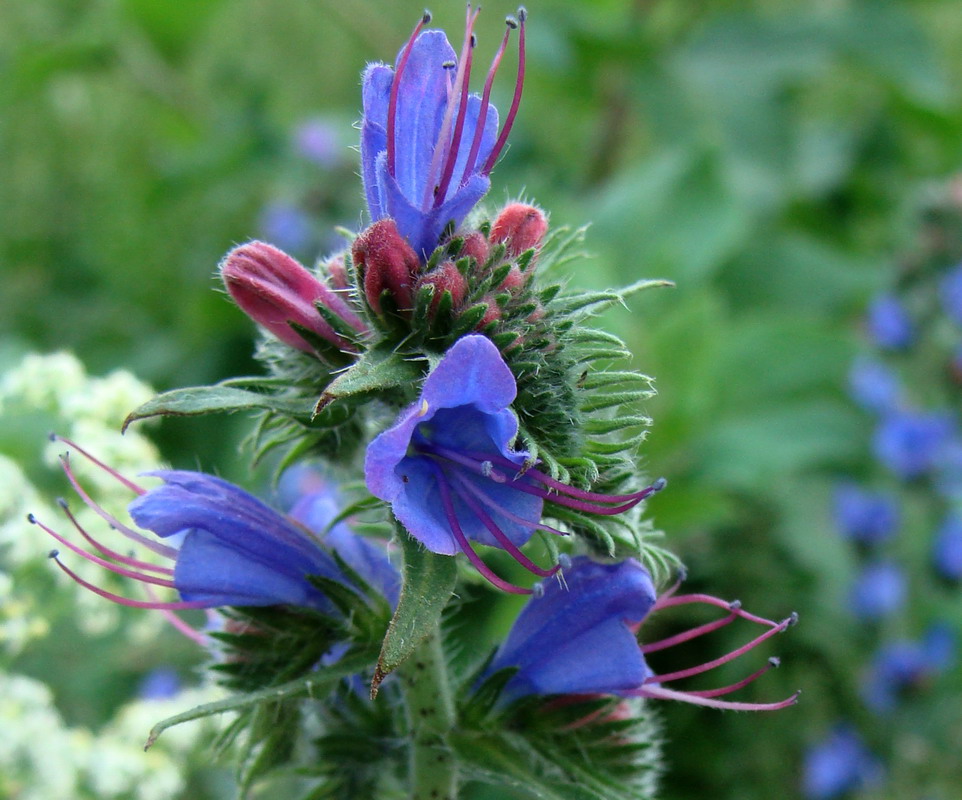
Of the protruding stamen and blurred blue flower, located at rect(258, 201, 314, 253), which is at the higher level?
→ blurred blue flower, located at rect(258, 201, 314, 253)

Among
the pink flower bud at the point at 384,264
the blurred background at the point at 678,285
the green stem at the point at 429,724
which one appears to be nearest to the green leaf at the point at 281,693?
the green stem at the point at 429,724

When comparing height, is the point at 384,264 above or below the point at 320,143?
below

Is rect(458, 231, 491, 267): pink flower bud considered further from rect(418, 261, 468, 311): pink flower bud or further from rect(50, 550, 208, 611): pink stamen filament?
rect(50, 550, 208, 611): pink stamen filament

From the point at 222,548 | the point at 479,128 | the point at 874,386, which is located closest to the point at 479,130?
the point at 479,128

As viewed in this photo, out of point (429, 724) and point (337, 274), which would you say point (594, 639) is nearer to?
point (429, 724)

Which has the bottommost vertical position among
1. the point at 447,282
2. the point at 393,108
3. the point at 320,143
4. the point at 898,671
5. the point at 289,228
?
the point at 898,671

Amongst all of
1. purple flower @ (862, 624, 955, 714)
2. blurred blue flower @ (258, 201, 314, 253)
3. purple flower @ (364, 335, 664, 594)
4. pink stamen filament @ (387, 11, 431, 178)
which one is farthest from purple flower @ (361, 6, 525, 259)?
blurred blue flower @ (258, 201, 314, 253)

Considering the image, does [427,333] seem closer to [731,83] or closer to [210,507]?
[210,507]

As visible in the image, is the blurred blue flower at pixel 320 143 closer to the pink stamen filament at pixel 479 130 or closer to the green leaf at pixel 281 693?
the pink stamen filament at pixel 479 130
